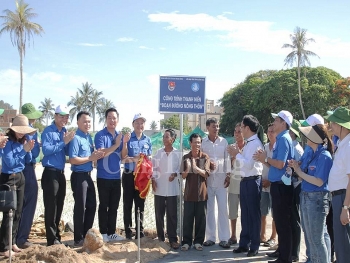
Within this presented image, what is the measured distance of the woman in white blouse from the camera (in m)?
6.05

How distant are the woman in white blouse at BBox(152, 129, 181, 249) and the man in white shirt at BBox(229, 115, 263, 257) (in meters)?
1.05

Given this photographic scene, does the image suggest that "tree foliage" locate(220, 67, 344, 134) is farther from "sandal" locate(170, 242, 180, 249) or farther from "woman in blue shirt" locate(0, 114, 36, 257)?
"woman in blue shirt" locate(0, 114, 36, 257)

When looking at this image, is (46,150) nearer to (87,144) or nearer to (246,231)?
(87,144)

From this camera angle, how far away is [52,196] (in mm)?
5570

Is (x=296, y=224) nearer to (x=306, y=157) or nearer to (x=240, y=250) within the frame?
(x=240, y=250)

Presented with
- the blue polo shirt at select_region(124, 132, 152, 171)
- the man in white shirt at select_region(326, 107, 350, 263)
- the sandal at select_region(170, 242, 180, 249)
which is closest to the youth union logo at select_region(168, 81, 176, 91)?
the blue polo shirt at select_region(124, 132, 152, 171)

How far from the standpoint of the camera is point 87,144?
604cm

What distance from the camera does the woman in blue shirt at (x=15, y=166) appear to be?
5.25 metres

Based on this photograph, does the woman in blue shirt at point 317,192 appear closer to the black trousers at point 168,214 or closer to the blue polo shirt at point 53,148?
the black trousers at point 168,214

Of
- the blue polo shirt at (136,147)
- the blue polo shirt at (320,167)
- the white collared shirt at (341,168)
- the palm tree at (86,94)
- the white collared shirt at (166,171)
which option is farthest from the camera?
the palm tree at (86,94)

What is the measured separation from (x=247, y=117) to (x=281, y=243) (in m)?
1.93

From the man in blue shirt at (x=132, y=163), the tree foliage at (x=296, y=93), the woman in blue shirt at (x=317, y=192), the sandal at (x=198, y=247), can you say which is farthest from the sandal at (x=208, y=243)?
the tree foliage at (x=296, y=93)

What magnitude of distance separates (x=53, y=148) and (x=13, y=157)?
1.87ft

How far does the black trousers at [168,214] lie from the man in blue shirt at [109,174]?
2.32ft
